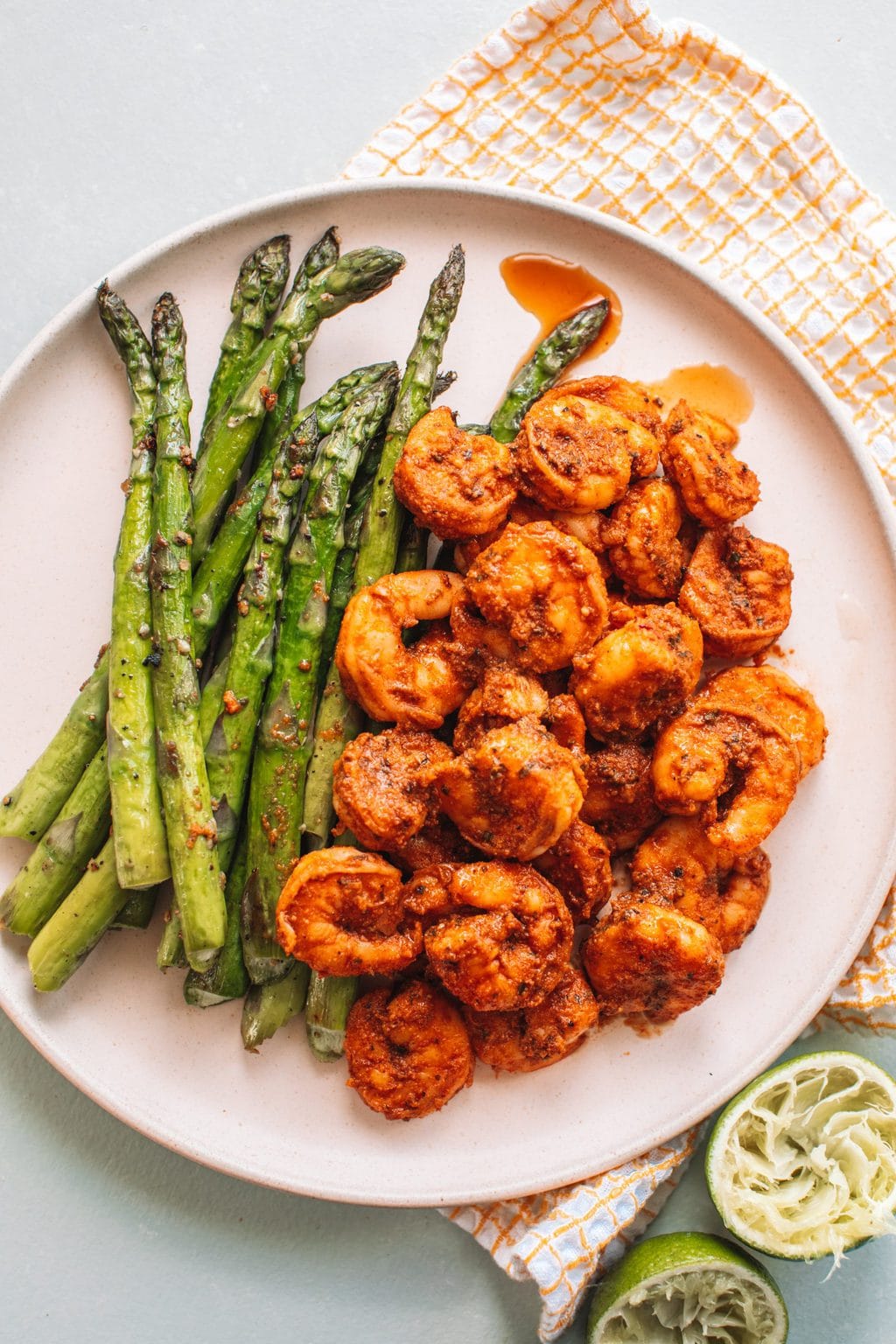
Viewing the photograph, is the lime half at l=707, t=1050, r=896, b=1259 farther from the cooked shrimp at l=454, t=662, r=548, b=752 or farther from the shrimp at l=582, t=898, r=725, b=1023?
the cooked shrimp at l=454, t=662, r=548, b=752

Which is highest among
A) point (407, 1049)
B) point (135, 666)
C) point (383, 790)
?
point (383, 790)

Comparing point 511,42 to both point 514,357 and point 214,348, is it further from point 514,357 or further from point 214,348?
point 214,348

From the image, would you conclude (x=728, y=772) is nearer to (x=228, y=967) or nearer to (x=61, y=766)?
(x=228, y=967)

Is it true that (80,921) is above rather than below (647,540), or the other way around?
below

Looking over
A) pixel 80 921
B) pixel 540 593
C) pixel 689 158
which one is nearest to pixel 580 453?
pixel 540 593

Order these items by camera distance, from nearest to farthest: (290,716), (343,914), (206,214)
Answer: (343,914) → (290,716) → (206,214)

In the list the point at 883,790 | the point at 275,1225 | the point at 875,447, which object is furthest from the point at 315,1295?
the point at 875,447
